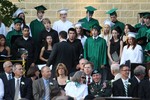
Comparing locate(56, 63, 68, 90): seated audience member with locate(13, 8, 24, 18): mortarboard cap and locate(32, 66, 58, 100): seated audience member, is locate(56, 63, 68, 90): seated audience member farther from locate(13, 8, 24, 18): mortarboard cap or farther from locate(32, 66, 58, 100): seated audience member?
locate(13, 8, 24, 18): mortarboard cap

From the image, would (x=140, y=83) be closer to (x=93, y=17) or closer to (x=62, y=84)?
(x=62, y=84)

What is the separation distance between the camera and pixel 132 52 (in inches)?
1001

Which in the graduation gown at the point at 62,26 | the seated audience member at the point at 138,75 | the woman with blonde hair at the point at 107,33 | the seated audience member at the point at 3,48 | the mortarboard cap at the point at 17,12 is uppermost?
the mortarboard cap at the point at 17,12

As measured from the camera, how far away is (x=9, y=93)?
22.5 m

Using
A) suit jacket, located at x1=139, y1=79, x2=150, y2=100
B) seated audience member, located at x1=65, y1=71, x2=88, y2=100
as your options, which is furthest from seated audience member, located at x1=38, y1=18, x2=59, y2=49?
suit jacket, located at x1=139, y1=79, x2=150, y2=100

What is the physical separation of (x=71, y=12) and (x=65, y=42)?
5708mm

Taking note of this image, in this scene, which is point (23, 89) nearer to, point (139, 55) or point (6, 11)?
point (139, 55)

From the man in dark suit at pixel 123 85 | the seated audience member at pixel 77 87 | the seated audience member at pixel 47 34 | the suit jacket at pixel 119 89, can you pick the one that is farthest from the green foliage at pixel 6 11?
the suit jacket at pixel 119 89

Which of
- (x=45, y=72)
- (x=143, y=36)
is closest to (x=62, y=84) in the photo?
(x=45, y=72)

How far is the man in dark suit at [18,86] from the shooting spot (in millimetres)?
A: 22422

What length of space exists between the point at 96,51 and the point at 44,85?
3.59 meters

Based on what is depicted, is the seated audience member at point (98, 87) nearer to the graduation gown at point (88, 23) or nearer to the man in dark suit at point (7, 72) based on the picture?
the man in dark suit at point (7, 72)

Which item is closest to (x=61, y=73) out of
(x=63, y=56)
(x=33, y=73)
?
(x=33, y=73)

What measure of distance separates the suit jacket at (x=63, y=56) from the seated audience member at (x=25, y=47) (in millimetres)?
927
